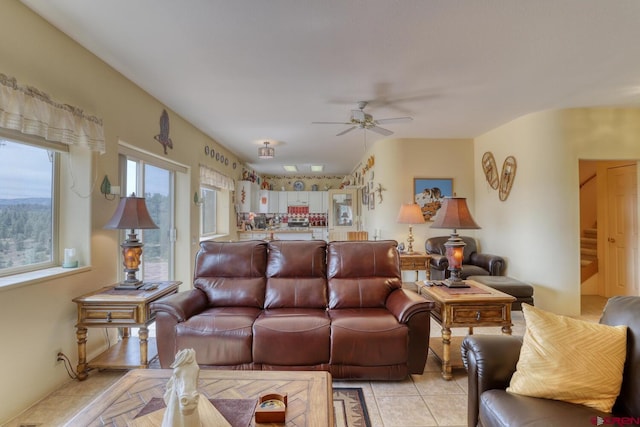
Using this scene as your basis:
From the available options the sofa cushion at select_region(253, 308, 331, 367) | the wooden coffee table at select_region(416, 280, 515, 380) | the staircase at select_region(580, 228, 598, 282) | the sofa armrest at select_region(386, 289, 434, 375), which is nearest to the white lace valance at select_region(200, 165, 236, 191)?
the sofa cushion at select_region(253, 308, 331, 367)

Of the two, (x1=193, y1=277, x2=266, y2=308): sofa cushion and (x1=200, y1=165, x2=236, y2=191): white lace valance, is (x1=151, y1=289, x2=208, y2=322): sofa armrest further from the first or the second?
(x1=200, y1=165, x2=236, y2=191): white lace valance

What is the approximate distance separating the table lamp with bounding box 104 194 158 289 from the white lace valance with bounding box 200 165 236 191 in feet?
7.92

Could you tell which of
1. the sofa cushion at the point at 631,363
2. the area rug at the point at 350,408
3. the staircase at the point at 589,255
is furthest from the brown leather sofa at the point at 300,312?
the staircase at the point at 589,255

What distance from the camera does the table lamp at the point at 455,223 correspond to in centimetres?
274

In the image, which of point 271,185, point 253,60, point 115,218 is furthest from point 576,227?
point 271,185

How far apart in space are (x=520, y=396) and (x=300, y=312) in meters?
1.63

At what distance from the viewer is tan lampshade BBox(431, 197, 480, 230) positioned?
2.73m

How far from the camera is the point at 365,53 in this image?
2.62 m

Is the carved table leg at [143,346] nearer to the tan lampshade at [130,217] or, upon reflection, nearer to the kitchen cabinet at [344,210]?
the tan lampshade at [130,217]

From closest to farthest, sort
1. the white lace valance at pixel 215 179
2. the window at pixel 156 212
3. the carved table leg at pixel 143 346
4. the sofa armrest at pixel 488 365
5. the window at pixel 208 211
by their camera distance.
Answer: the sofa armrest at pixel 488 365 → the carved table leg at pixel 143 346 → the window at pixel 156 212 → the white lace valance at pixel 215 179 → the window at pixel 208 211

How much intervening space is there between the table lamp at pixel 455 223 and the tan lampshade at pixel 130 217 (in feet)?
8.33

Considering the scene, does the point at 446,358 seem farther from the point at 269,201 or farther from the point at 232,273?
the point at 269,201

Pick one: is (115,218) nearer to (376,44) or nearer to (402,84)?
(376,44)

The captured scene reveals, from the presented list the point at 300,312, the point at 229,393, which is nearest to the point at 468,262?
the point at 300,312
